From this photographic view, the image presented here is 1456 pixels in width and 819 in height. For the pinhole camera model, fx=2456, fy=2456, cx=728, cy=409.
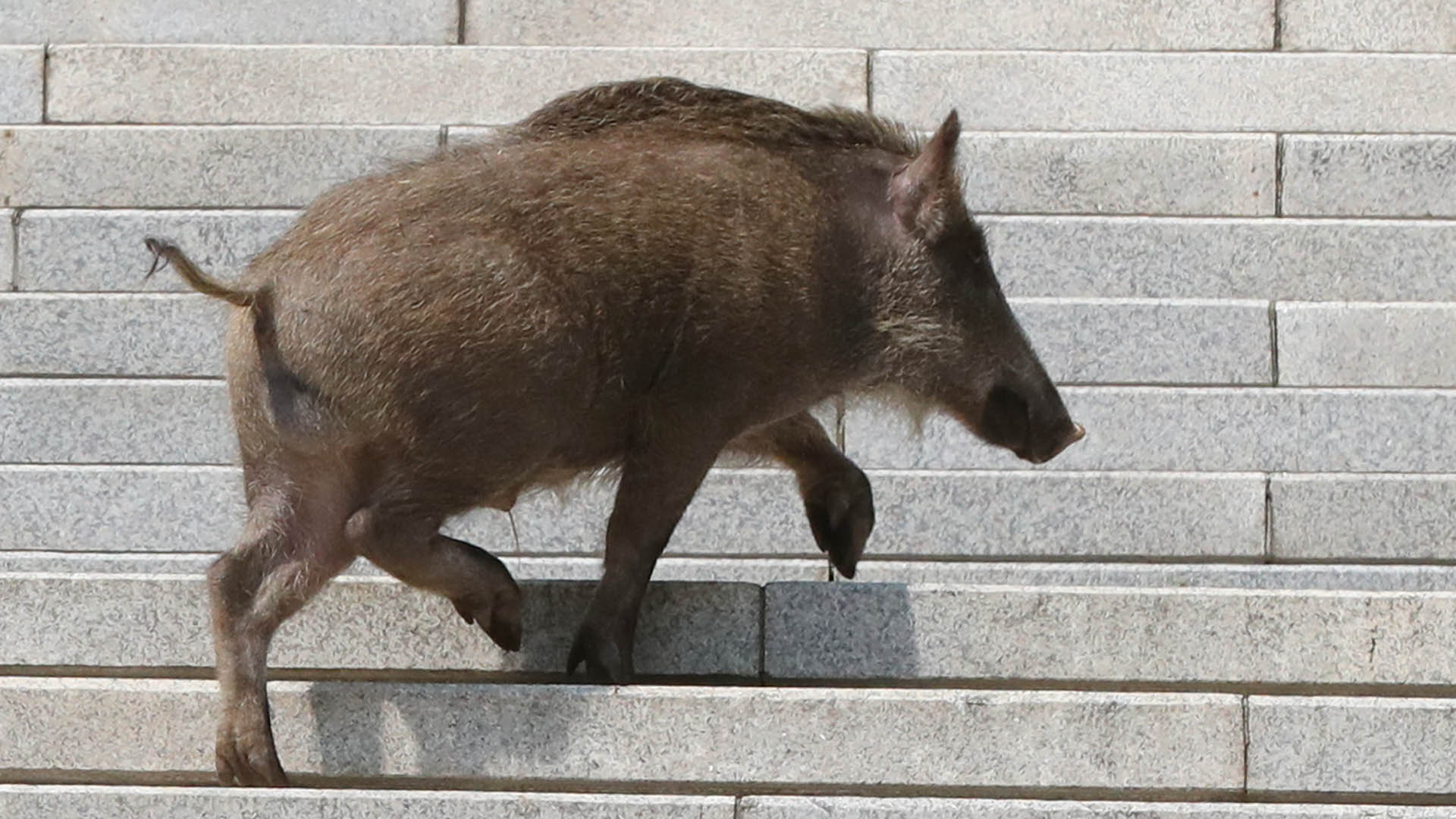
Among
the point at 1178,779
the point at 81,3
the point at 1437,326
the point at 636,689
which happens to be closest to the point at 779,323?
the point at 636,689

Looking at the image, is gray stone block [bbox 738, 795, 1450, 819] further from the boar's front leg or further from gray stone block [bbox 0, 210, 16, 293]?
gray stone block [bbox 0, 210, 16, 293]

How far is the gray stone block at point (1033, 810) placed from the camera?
19.4 feet

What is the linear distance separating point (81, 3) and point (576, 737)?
6.50m

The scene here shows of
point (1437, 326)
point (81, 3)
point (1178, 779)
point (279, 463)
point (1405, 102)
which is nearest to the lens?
point (1178, 779)

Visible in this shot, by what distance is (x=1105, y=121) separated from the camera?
10.7m

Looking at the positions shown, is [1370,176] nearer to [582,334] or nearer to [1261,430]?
[1261,430]

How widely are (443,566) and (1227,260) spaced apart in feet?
14.7

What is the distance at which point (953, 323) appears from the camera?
740cm

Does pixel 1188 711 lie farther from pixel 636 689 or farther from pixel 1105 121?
pixel 1105 121

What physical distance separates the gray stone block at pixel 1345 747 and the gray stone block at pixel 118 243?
5188 mm

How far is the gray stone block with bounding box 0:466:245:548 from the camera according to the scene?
9.07 meters

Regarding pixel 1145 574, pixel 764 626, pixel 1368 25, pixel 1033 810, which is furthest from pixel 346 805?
pixel 1368 25

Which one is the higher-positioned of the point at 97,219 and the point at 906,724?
the point at 97,219

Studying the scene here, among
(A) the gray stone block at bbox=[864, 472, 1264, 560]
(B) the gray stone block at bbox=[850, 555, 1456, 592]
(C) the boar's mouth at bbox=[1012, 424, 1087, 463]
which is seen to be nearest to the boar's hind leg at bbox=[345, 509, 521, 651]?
(C) the boar's mouth at bbox=[1012, 424, 1087, 463]
